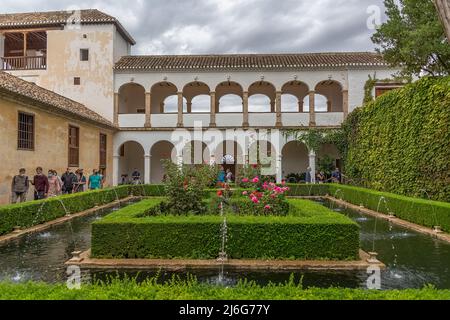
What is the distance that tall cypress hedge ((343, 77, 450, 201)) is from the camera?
10820 millimetres

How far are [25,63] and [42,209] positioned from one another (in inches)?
734

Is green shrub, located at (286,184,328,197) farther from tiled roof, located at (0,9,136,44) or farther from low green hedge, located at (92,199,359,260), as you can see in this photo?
tiled roof, located at (0,9,136,44)

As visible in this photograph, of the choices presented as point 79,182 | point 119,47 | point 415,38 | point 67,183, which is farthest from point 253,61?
point 67,183

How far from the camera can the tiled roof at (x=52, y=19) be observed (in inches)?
891

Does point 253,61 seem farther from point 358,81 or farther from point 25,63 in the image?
point 25,63

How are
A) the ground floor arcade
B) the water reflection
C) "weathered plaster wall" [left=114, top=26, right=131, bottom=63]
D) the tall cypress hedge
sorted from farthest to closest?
1. "weathered plaster wall" [left=114, top=26, right=131, bottom=63]
2. the ground floor arcade
3. the tall cypress hedge
4. the water reflection

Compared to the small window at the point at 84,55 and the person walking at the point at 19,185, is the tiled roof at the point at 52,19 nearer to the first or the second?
the small window at the point at 84,55

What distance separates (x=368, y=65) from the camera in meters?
22.9

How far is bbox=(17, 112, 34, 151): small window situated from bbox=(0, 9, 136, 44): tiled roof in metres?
11.9

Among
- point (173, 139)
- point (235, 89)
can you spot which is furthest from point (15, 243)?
point (235, 89)

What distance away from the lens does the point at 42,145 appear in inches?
585

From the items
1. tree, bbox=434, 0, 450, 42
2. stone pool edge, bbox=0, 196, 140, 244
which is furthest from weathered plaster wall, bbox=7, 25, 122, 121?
tree, bbox=434, 0, 450, 42
